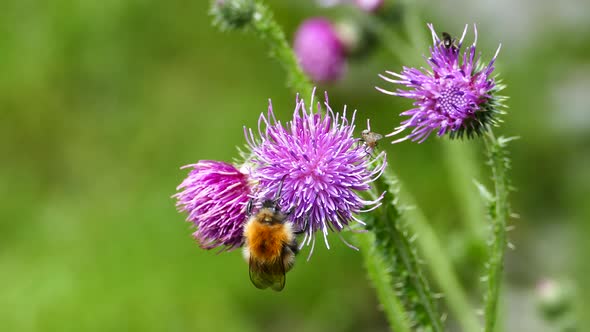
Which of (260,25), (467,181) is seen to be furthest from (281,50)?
(467,181)

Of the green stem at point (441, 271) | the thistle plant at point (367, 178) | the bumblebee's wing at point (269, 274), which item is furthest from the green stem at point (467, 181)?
the bumblebee's wing at point (269, 274)

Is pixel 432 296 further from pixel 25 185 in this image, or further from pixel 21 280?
pixel 25 185

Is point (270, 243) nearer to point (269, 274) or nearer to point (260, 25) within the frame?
point (269, 274)

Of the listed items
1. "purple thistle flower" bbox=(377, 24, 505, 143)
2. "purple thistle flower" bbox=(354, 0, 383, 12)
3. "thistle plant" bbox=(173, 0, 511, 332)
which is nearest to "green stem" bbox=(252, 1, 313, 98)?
"thistle plant" bbox=(173, 0, 511, 332)

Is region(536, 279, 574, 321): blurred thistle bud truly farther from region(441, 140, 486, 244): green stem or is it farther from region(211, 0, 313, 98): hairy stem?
region(211, 0, 313, 98): hairy stem

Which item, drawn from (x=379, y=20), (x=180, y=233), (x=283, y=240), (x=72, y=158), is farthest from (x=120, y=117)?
(x=283, y=240)
